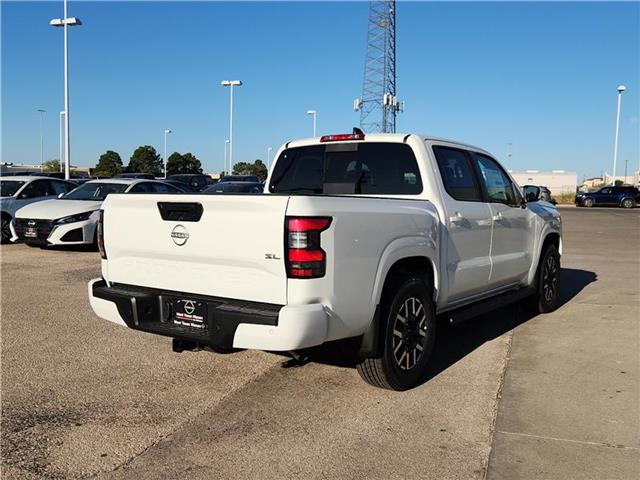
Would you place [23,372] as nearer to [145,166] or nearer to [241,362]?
[241,362]

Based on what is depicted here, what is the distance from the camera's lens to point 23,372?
4738 millimetres

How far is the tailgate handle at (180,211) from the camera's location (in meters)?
3.84

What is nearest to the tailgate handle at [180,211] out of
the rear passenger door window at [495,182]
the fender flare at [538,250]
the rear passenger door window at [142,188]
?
the rear passenger door window at [495,182]

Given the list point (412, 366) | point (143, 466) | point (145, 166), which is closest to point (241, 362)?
point (412, 366)

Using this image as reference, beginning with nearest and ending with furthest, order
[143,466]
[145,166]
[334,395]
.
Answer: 1. [143,466]
2. [334,395]
3. [145,166]

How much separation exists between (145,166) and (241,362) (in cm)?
6877

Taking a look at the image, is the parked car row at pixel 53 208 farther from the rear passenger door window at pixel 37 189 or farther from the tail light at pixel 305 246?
the tail light at pixel 305 246

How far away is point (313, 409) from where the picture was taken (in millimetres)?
4109

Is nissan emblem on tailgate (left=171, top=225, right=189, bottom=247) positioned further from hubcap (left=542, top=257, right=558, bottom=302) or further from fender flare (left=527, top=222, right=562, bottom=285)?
hubcap (left=542, top=257, right=558, bottom=302)

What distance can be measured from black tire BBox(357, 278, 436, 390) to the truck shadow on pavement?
0.22 metres

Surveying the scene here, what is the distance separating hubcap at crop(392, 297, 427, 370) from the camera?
434cm

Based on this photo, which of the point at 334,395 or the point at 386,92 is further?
the point at 386,92

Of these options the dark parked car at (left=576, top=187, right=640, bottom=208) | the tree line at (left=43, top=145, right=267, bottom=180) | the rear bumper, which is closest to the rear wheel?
the dark parked car at (left=576, top=187, right=640, bottom=208)

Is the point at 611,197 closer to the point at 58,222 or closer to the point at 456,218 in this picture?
the point at 58,222
